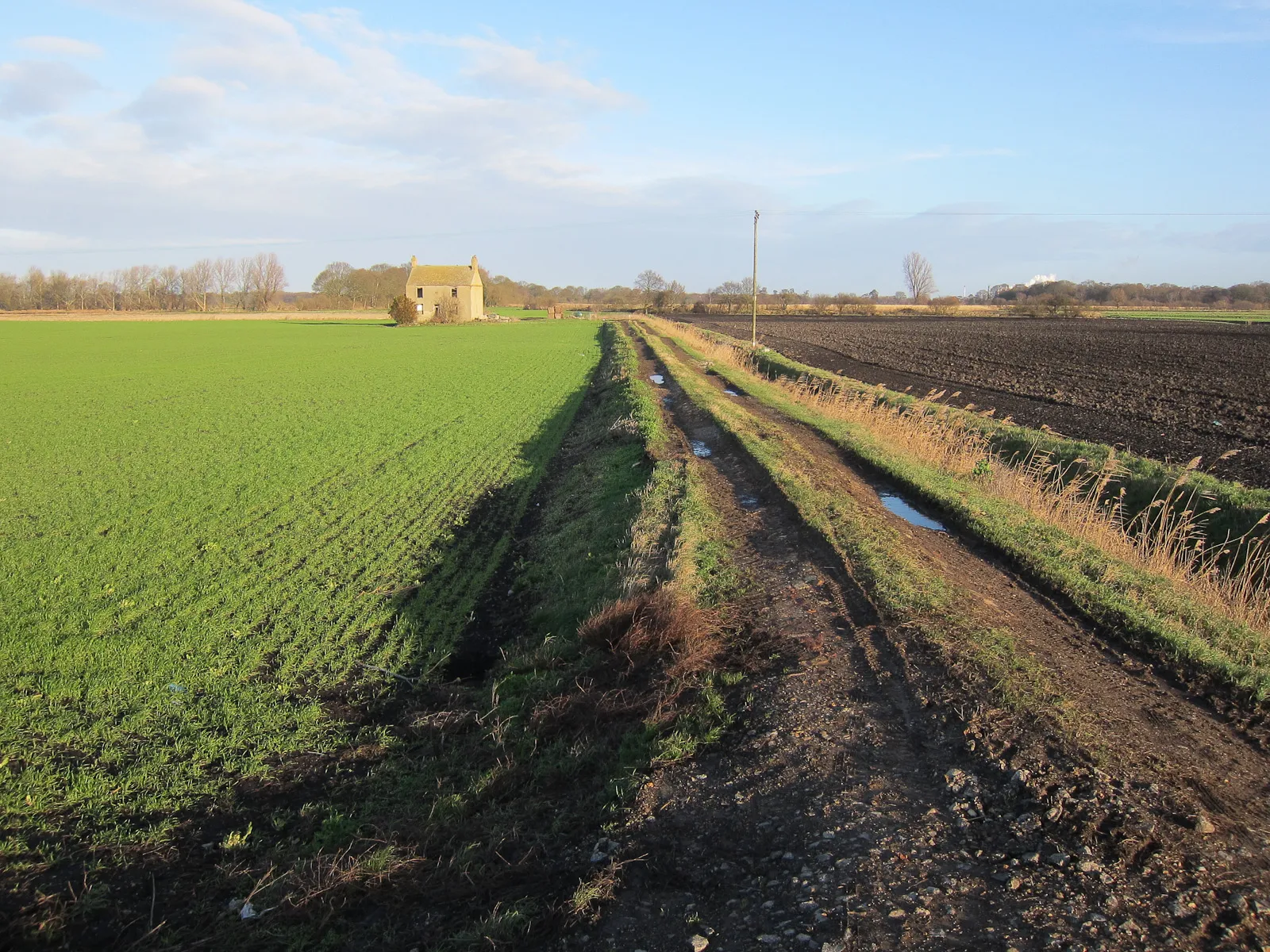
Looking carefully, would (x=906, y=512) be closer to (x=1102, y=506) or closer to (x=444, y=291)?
(x=1102, y=506)

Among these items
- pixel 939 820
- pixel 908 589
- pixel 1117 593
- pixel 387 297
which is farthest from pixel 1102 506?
pixel 387 297

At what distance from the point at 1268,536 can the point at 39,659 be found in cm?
1375

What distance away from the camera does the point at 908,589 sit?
23.9 feet

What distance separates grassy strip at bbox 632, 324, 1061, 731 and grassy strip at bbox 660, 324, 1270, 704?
4.23 feet

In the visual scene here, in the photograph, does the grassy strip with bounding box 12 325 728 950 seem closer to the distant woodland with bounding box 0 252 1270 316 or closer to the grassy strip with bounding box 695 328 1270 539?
the grassy strip with bounding box 695 328 1270 539

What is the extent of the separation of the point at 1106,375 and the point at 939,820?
30570 mm

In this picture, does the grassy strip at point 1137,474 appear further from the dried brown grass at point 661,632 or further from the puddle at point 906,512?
the dried brown grass at point 661,632

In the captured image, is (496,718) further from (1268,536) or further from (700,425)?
(700,425)

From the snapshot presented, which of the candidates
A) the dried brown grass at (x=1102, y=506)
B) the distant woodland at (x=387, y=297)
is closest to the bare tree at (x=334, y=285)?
the distant woodland at (x=387, y=297)

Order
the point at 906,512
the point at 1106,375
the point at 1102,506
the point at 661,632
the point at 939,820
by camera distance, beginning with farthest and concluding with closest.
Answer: the point at 1106,375 < the point at 1102,506 < the point at 906,512 < the point at 661,632 < the point at 939,820

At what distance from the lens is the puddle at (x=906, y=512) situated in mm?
10469

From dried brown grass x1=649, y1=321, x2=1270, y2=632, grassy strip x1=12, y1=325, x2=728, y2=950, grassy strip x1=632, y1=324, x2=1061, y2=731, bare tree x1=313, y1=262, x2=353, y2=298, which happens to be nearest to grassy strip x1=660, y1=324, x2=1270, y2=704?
dried brown grass x1=649, y1=321, x2=1270, y2=632

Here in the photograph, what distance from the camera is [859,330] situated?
6806 centimetres

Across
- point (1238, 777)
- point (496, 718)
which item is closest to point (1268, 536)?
point (1238, 777)
